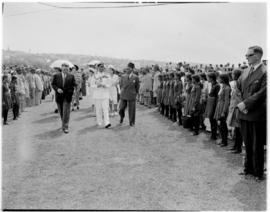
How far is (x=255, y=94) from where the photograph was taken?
5590 millimetres

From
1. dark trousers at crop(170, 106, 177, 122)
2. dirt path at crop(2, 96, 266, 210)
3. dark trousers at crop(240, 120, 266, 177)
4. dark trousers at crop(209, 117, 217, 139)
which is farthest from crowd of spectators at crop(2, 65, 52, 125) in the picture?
dark trousers at crop(240, 120, 266, 177)

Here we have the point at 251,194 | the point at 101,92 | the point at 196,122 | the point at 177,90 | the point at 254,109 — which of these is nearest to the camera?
the point at 251,194

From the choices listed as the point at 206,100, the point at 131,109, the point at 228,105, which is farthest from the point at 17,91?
the point at 228,105

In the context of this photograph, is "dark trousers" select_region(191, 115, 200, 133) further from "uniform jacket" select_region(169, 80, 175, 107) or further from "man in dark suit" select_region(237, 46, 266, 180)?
"man in dark suit" select_region(237, 46, 266, 180)

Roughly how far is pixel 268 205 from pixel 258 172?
3.25 feet

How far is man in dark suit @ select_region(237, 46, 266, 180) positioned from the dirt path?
0.34 m

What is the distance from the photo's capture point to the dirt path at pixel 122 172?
4996mm

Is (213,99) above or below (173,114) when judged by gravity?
above

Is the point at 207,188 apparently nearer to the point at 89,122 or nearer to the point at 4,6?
the point at 4,6

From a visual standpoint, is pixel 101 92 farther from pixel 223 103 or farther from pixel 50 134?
pixel 223 103

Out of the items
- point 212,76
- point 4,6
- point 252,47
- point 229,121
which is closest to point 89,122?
point 212,76

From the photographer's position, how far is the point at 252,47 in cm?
567

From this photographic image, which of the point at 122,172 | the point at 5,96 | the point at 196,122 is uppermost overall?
the point at 5,96

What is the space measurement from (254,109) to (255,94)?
237 millimetres
